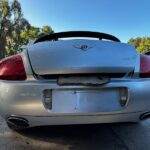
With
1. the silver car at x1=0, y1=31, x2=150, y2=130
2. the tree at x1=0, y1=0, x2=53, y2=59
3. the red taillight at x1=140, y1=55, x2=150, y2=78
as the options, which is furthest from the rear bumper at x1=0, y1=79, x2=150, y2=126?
the tree at x1=0, y1=0, x2=53, y2=59

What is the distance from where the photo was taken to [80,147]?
351 cm

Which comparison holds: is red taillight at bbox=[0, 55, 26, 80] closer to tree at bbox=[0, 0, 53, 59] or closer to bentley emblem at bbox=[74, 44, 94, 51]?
bentley emblem at bbox=[74, 44, 94, 51]

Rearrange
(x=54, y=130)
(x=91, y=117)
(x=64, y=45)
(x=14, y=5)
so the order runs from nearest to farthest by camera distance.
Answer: (x=91, y=117) → (x=64, y=45) → (x=54, y=130) → (x=14, y=5)

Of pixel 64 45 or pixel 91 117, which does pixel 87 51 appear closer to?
pixel 64 45

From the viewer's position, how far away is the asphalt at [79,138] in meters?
3.54

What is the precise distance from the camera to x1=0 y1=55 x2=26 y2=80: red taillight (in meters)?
3.27

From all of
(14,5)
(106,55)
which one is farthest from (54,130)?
(14,5)

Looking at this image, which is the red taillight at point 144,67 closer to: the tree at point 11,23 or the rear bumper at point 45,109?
the rear bumper at point 45,109

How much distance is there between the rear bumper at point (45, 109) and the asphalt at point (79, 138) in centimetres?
40

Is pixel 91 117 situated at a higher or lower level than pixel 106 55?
lower

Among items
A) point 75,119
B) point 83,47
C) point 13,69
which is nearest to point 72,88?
point 75,119

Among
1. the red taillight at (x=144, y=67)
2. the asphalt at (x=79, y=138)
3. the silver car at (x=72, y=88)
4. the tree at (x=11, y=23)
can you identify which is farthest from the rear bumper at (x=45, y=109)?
the tree at (x=11, y=23)

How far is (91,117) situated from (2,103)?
0.91m

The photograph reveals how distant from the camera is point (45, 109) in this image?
124 inches
